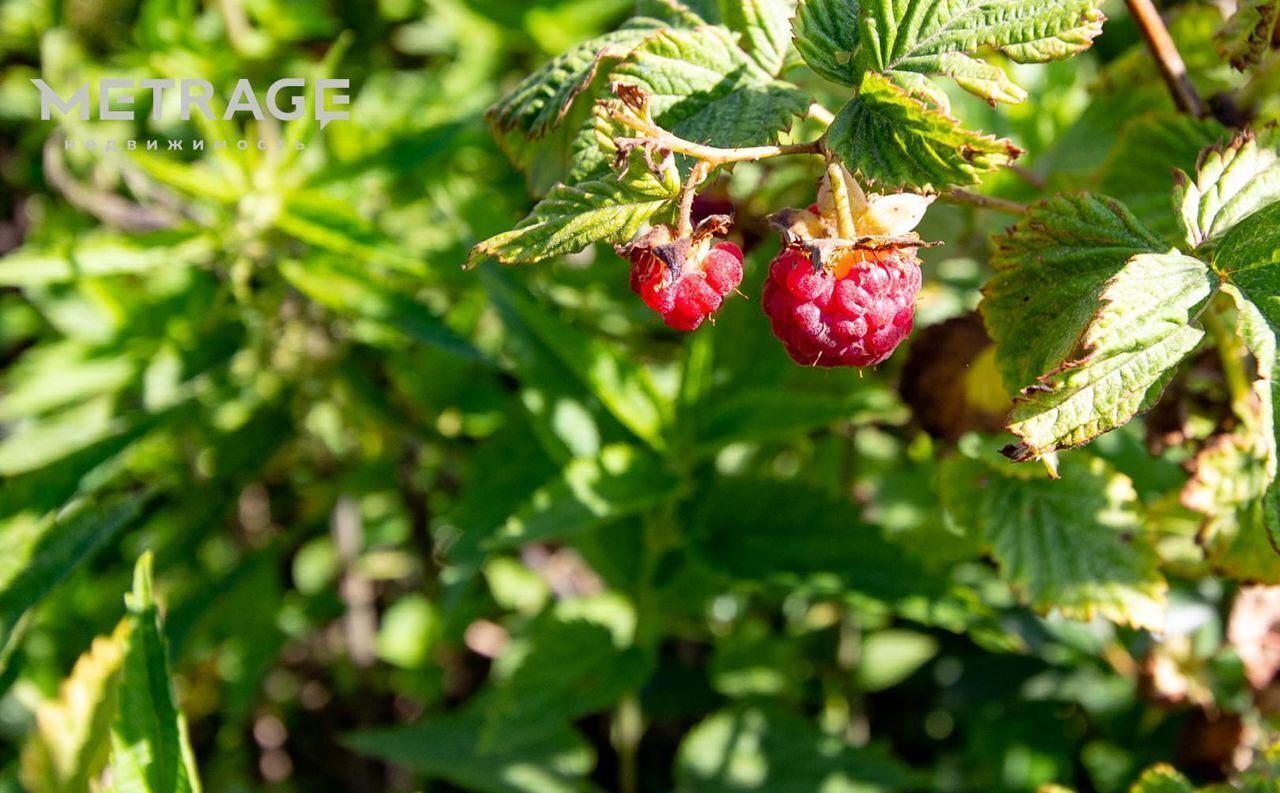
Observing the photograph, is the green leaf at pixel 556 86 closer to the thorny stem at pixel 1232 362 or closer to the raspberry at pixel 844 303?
the raspberry at pixel 844 303

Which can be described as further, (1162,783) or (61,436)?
(61,436)

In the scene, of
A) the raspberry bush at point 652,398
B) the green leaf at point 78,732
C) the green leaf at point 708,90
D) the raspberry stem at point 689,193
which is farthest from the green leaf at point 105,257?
the raspberry stem at point 689,193

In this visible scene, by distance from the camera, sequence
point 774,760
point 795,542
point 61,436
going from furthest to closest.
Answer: point 61,436 < point 774,760 < point 795,542

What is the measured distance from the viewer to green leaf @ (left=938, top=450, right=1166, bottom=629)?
1.05 meters

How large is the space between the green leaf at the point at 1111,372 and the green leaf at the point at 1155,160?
0.32 m

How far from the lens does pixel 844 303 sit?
723 mm

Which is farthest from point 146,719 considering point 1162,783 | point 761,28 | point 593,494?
point 1162,783

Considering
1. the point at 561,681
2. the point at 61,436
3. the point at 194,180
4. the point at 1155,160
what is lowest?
the point at 561,681

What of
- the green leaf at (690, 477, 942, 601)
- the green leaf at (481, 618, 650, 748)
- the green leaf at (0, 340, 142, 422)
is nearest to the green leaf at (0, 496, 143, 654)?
the green leaf at (0, 340, 142, 422)

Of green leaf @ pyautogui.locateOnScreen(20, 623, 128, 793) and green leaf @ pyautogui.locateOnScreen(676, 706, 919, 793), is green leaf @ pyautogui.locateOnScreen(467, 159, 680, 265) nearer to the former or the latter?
green leaf @ pyautogui.locateOnScreen(20, 623, 128, 793)

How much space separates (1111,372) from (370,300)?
40.0 inches

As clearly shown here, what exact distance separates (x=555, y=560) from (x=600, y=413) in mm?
676

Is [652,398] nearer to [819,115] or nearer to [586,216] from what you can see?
[819,115]

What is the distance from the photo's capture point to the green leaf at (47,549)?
126 centimetres
